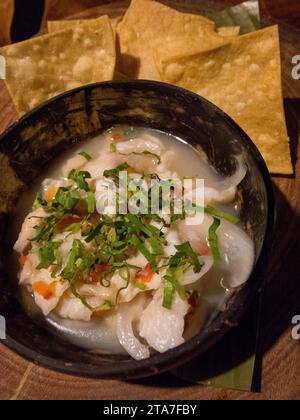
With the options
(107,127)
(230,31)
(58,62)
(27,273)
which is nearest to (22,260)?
(27,273)

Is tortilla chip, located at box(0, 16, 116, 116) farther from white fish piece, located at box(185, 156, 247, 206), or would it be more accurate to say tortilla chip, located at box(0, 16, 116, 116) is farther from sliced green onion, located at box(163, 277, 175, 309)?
sliced green onion, located at box(163, 277, 175, 309)

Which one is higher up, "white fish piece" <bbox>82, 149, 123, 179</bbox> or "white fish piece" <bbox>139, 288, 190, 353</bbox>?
"white fish piece" <bbox>82, 149, 123, 179</bbox>

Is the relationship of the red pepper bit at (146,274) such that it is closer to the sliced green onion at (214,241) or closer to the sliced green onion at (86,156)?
the sliced green onion at (214,241)

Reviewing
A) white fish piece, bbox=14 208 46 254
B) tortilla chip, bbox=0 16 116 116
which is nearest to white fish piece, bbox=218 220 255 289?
white fish piece, bbox=14 208 46 254

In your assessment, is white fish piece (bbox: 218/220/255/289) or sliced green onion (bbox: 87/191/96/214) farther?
sliced green onion (bbox: 87/191/96/214)

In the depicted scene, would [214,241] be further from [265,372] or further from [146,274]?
[265,372]

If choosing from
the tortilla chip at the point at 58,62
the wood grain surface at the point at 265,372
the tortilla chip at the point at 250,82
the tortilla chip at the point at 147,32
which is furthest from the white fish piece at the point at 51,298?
the tortilla chip at the point at 147,32
